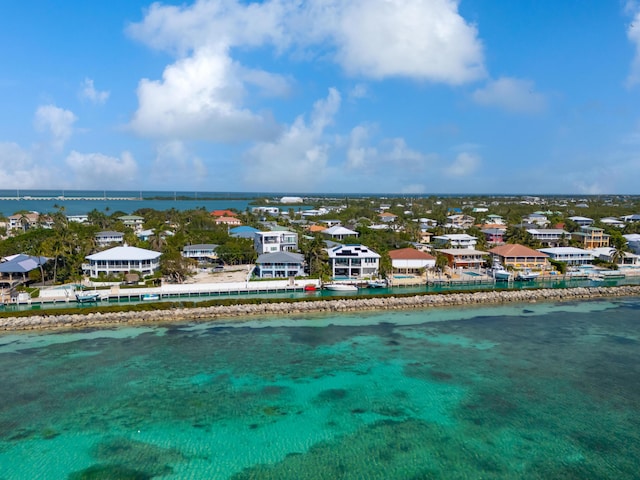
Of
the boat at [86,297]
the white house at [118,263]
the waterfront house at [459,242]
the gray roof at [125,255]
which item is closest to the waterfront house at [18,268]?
the white house at [118,263]

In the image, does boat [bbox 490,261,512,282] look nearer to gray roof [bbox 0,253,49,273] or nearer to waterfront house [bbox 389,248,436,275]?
waterfront house [bbox 389,248,436,275]

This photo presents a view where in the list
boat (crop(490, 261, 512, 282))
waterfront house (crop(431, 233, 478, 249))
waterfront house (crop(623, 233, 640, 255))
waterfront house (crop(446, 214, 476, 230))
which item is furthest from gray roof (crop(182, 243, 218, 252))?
waterfront house (crop(623, 233, 640, 255))

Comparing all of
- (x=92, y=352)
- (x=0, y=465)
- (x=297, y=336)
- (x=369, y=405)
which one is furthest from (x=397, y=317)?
(x=0, y=465)

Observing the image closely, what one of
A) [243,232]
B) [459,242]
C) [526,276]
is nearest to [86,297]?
[243,232]

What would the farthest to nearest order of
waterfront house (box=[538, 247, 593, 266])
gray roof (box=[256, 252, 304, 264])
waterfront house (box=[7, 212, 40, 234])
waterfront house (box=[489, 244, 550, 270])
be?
waterfront house (box=[7, 212, 40, 234]) < waterfront house (box=[538, 247, 593, 266]) < waterfront house (box=[489, 244, 550, 270]) < gray roof (box=[256, 252, 304, 264])

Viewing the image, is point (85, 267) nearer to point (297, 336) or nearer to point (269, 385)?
point (297, 336)

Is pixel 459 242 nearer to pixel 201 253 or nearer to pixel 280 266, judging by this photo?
pixel 280 266
